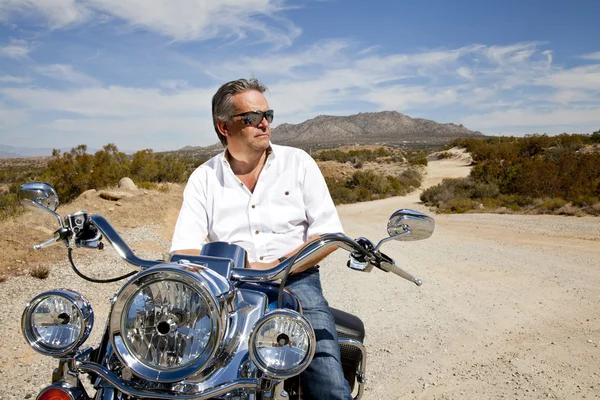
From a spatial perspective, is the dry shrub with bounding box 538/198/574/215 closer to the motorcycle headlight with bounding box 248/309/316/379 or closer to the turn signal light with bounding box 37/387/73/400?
the motorcycle headlight with bounding box 248/309/316/379

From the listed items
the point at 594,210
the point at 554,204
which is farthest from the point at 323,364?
the point at 554,204

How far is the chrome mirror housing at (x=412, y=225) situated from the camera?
6.19 feet

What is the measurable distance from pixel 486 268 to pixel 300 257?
6.50 m

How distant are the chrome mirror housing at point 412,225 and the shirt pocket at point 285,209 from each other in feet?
2.77

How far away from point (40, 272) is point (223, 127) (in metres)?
5.08

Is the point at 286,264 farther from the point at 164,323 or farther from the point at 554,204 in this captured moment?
the point at 554,204

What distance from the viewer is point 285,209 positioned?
263cm

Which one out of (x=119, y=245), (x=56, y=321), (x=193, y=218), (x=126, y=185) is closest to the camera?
(x=56, y=321)

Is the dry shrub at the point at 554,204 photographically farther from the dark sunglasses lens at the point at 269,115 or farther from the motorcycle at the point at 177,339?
the motorcycle at the point at 177,339

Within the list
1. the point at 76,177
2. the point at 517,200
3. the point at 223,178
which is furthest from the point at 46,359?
the point at 517,200

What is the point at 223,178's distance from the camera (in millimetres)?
2697

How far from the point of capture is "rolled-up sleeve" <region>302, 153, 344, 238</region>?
2627 mm

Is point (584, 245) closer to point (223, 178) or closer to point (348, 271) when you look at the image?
point (348, 271)

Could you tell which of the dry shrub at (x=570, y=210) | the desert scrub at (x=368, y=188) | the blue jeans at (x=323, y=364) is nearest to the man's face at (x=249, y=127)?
the blue jeans at (x=323, y=364)
